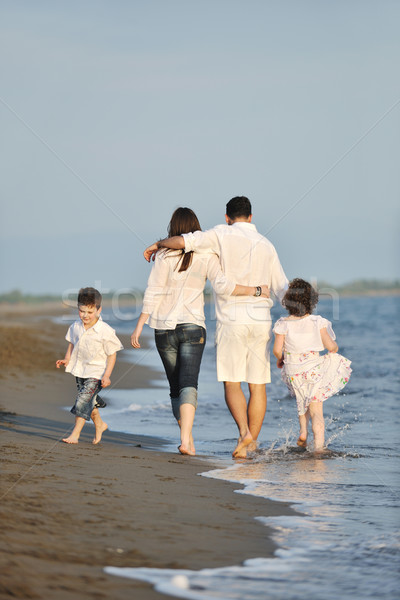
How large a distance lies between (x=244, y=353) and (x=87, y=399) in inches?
48.0

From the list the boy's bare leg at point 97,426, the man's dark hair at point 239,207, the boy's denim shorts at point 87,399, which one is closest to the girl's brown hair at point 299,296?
the man's dark hair at point 239,207

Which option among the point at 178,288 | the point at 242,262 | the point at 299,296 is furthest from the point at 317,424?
the point at 178,288

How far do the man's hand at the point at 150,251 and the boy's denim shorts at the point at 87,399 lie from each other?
3.27ft

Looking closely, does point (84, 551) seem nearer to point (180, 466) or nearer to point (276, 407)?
point (180, 466)

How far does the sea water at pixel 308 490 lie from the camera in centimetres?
275

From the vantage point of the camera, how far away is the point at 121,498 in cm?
381

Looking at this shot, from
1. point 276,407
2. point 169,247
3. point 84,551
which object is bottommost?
point 276,407

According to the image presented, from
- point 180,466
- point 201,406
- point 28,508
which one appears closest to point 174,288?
point 180,466

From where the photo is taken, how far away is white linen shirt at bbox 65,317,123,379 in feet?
19.1

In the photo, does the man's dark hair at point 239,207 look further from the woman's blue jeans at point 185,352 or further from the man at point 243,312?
the woman's blue jeans at point 185,352

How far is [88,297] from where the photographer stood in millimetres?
5789

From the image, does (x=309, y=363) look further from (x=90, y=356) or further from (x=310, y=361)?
(x=90, y=356)

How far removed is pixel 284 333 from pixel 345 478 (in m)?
1.37

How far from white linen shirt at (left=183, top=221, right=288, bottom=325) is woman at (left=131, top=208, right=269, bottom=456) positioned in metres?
0.08
